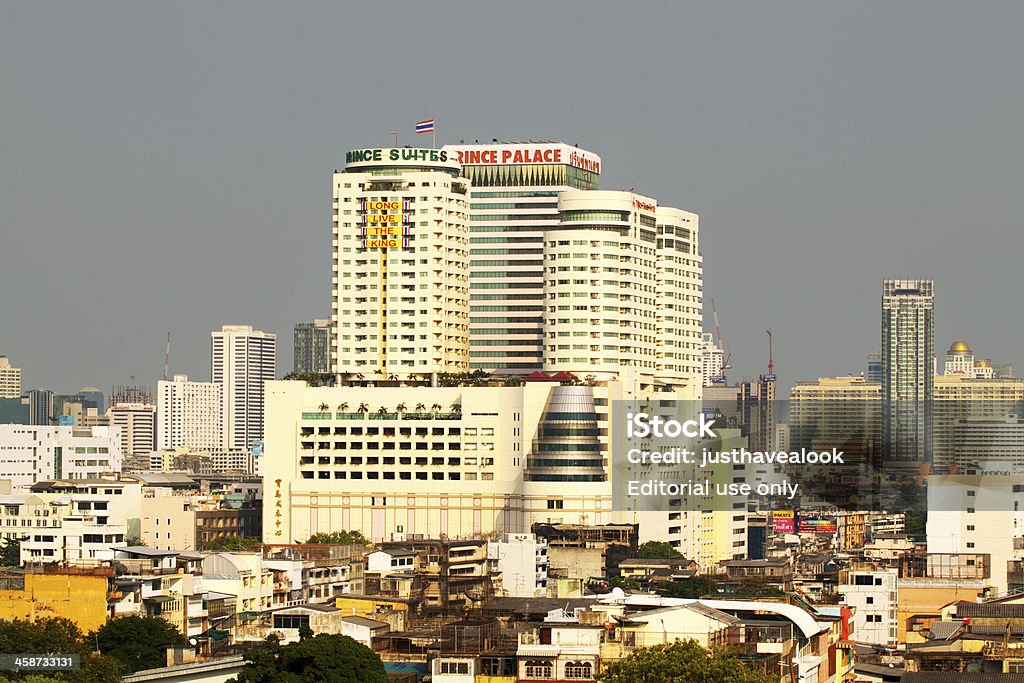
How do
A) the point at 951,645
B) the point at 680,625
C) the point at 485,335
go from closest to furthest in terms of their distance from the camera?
the point at 680,625
the point at 951,645
the point at 485,335

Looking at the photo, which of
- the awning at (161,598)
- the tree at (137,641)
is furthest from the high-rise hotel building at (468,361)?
the tree at (137,641)

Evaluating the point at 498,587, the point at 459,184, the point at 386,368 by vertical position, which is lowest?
the point at 498,587

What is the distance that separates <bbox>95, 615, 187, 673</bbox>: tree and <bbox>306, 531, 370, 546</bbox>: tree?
63894 millimetres

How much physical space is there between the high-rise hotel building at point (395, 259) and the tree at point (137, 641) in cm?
8878

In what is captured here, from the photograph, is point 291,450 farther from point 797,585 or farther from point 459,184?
point 797,585

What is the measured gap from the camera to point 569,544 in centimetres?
15800

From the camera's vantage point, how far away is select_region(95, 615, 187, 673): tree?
303 feet

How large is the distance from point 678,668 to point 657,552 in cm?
9340

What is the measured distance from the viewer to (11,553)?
139 meters

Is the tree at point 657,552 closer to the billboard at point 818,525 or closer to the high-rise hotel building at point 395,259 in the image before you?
the billboard at point 818,525

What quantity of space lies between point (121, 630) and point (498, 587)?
43096mm

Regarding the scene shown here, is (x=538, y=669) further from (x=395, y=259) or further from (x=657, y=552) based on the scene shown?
(x=395, y=259)

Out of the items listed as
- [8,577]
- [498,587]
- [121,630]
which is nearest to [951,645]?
[121,630]

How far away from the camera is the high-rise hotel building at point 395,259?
182500mm
